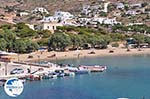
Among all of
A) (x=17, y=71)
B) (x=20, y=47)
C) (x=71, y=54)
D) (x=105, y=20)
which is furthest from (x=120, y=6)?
(x=17, y=71)

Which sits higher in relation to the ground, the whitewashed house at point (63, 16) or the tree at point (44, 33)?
the whitewashed house at point (63, 16)

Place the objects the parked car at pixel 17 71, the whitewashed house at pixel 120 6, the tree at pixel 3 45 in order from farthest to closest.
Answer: the whitewashed house at pixel 120 6 → the tree at pixel 3 45 → the parked car at pixel 17 71

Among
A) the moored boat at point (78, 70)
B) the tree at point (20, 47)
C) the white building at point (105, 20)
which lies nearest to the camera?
the moored boat at point (78, 70)

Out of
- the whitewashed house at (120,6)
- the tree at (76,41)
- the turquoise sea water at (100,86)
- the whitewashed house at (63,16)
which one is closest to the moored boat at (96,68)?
the turquoise sea water at (100,86)

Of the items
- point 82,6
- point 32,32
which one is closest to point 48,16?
point 82,6

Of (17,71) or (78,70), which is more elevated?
(17,71)

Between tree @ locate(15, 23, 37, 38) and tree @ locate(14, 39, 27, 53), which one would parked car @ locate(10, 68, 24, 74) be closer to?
tree @ locate(14, 39, 27, 53)

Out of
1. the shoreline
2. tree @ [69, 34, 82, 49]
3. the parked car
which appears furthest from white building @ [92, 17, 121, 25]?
the parked car

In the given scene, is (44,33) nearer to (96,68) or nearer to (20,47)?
(20,47)

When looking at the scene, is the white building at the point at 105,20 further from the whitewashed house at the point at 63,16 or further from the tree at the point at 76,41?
the tree at the point at 76,41

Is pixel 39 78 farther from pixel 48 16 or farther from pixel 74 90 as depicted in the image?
pixel 48 16
